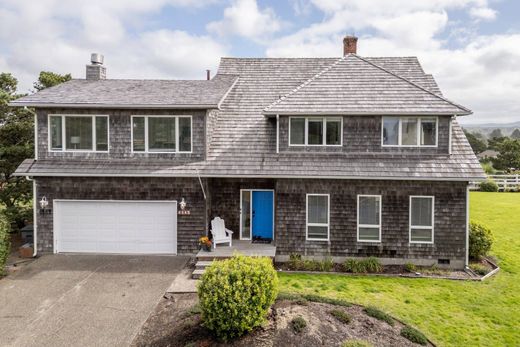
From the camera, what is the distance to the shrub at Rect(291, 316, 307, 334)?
23.9 feet

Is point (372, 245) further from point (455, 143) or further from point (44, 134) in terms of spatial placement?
point (44, 134)

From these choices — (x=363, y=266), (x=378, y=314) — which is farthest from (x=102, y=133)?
(x=378, y=314)

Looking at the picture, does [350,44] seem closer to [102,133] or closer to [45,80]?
[102,133]

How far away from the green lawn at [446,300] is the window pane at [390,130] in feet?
15.3

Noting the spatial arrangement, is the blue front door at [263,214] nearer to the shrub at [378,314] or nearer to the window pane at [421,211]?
the window pane at [421,211]

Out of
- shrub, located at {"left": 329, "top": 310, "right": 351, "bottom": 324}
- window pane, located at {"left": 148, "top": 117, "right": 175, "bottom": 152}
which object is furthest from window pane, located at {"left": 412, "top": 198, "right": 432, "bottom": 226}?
window pane, located at {"left": 148, "top": 117, "right": 175, "bottom": 152}

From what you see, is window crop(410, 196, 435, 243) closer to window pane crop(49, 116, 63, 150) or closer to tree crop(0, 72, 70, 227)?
window pane crop(49, 116, 63, 150)

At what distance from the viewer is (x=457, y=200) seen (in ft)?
39.3

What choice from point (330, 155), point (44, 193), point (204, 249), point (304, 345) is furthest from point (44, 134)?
point (304, 345)

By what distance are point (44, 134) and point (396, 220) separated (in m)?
12.6

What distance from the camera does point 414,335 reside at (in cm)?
749

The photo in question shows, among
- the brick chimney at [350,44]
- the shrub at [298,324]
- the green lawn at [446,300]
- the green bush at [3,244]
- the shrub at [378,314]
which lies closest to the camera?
the shrub at [298,324]

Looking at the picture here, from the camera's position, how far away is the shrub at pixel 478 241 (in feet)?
41.3

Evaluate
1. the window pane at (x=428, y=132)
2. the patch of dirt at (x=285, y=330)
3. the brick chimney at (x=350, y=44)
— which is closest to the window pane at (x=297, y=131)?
the window pane at (x=428, y=132)
